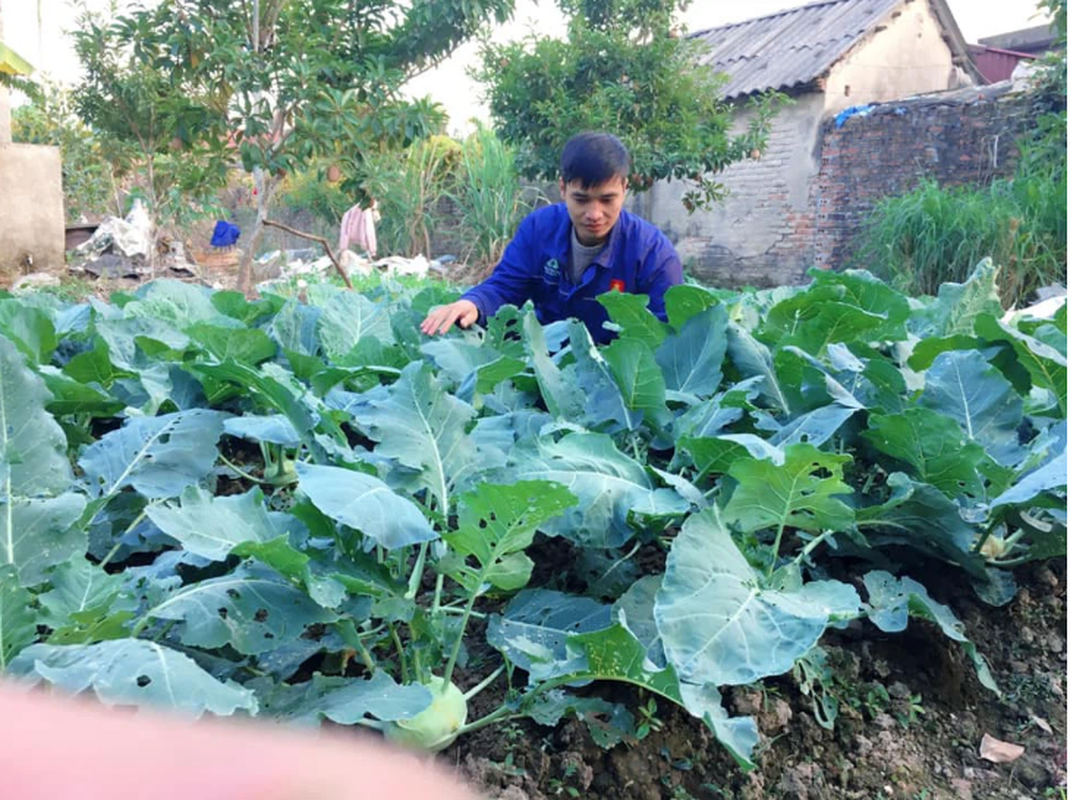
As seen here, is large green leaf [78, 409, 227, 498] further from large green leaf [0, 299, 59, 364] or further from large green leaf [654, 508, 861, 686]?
large green leaf [654, 508, 861, 686]

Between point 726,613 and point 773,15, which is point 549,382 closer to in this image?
point 726,613

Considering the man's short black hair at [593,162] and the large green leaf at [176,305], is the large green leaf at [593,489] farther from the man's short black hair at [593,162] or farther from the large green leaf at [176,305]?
the man's short black hair at [593,162]

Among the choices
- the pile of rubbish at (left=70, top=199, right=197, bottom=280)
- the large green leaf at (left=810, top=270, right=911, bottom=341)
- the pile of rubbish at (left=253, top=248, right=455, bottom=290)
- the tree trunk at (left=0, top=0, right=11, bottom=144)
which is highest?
the large green leaf at (left=810, top=270, right=911, bottom=341)

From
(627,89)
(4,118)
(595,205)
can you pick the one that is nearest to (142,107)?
(4,118)

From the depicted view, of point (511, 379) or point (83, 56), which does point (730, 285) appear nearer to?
point (83, 56)

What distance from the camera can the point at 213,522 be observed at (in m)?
1.10

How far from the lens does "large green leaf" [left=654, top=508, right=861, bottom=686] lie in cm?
101

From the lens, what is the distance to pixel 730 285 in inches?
496

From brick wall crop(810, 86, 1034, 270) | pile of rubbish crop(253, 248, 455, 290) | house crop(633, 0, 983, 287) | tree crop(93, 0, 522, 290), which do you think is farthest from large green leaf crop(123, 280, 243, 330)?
house crop(633, 0, 983, 287)

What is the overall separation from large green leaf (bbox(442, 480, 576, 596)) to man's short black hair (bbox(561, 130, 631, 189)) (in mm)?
2228

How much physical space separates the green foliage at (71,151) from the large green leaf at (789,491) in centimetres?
1439

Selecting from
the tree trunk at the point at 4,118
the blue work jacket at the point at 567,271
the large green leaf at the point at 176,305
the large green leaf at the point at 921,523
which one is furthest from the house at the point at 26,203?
the large green leaf at the point at 921,523

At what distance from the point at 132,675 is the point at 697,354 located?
1.12 metres

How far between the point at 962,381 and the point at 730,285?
11259 millimetres
